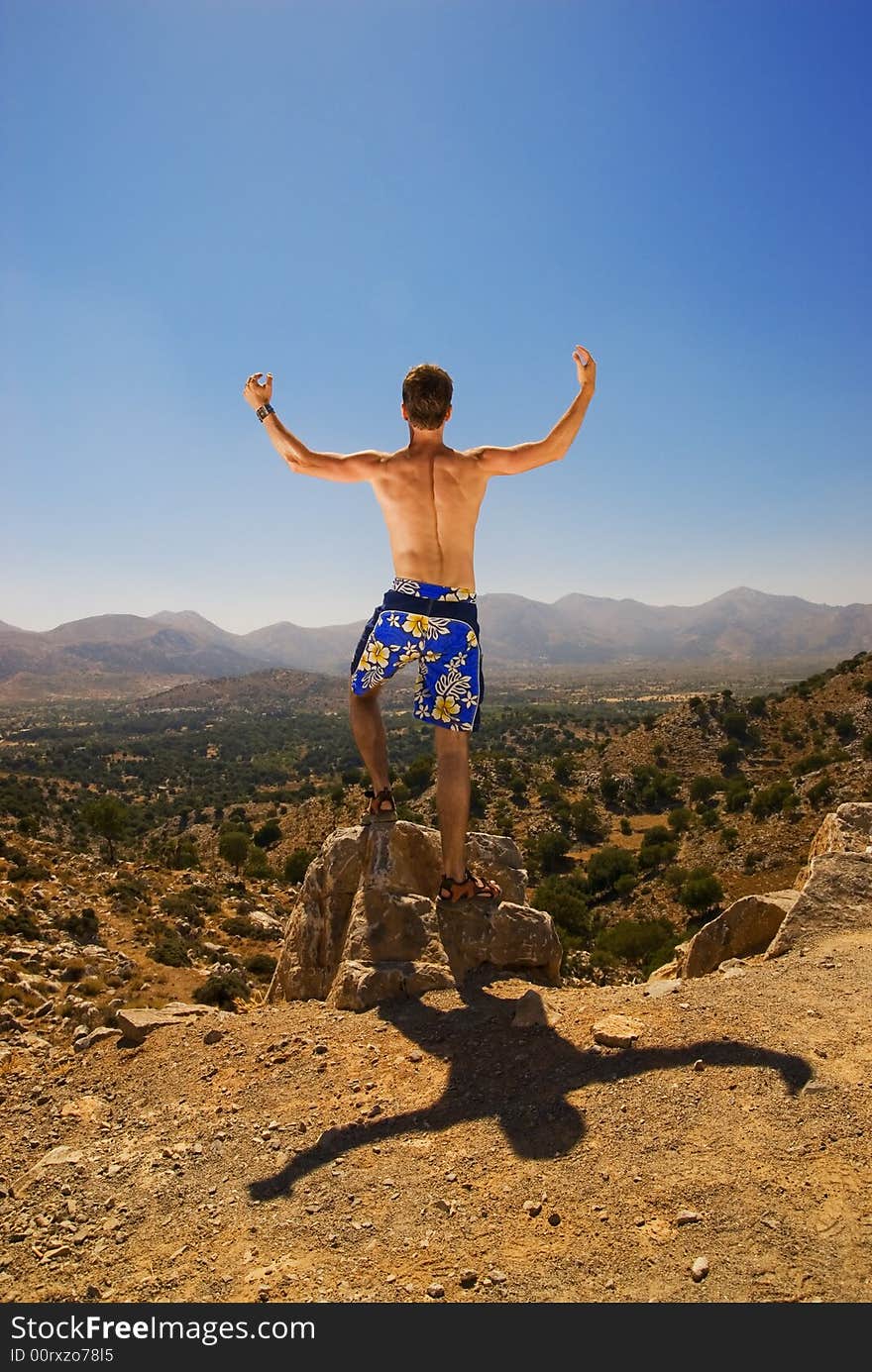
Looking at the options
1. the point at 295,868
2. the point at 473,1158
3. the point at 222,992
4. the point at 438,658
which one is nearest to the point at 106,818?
the point at 295,868

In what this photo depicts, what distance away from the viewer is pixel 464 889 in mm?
5066

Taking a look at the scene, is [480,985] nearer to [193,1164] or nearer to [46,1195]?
[193,1164]

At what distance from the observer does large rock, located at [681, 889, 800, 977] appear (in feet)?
19.2

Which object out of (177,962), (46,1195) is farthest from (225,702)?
(46,1195)

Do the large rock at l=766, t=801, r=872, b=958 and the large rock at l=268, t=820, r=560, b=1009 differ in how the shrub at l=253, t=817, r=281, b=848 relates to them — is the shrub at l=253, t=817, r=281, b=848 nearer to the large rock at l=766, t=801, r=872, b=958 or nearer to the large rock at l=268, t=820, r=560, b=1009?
the large rock at l=268, t=820, r=560, b=1009

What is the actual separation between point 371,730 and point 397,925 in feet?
4.68

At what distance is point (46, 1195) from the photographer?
313 centimetres

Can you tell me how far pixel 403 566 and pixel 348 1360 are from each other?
3700 millimetres

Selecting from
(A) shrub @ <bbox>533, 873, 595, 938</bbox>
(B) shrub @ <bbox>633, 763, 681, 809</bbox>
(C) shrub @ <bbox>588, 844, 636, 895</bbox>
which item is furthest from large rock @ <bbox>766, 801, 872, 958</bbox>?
(B) shrub @ <bbox>633, 763, 681, 809</bbox>

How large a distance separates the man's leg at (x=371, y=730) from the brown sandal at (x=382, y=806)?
0.73 ft

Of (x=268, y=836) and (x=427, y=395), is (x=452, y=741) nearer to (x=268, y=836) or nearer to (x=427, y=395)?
(x=427, y=395)

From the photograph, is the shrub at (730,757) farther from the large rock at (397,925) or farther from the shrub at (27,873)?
the large rock at (397,925)

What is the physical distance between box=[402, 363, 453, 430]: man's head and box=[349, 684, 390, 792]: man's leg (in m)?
1.75

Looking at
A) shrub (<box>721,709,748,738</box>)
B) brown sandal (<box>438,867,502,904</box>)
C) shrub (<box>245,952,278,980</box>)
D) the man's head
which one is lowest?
shrub (<box>245,952,278,980</box>)
